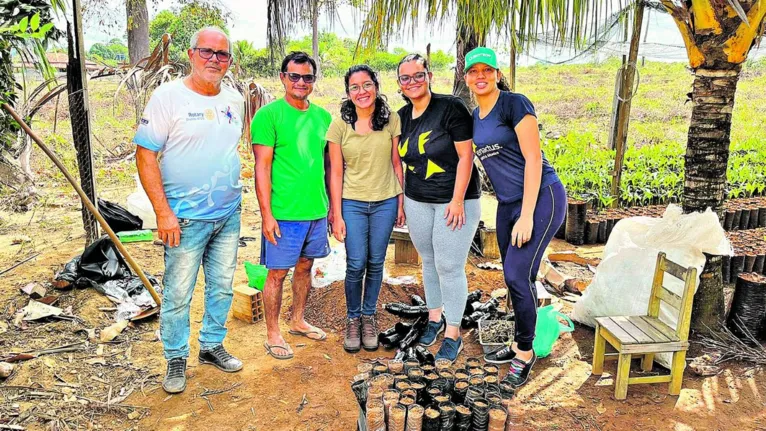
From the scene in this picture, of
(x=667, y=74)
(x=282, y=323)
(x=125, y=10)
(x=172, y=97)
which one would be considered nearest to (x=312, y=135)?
(x=172, y=97)

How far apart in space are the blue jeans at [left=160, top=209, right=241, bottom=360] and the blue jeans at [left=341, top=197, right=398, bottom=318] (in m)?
0.70

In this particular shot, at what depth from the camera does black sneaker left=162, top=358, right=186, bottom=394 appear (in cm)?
305

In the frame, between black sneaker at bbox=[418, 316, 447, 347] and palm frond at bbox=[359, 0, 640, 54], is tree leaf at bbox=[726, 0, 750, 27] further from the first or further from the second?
black sneaker at bbox=[418, 316, 447, 347]

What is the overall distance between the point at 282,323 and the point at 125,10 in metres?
13.2

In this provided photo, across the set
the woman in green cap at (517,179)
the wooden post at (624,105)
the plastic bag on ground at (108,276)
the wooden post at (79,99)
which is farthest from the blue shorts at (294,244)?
the wooden post at (624,105)

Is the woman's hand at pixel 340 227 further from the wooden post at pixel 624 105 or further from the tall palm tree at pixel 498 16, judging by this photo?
the wooden post at pixel 624 105

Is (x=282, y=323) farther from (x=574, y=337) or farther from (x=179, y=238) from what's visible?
(x=574, y=337)

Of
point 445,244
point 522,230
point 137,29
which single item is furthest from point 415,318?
point 137,29

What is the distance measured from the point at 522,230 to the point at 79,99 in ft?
12.6

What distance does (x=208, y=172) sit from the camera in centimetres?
285

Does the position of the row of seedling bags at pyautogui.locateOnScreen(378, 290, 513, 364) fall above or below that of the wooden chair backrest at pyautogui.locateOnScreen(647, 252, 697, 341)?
below

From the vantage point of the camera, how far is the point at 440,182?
10.2 ft

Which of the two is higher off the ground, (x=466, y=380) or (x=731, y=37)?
(x=731, y=37)

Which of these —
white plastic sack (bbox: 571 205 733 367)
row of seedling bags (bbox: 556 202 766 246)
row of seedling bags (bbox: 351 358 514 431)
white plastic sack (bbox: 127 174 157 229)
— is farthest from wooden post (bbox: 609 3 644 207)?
white plastic sack (bbox: 127 174 157 229)
